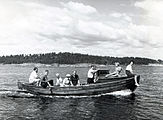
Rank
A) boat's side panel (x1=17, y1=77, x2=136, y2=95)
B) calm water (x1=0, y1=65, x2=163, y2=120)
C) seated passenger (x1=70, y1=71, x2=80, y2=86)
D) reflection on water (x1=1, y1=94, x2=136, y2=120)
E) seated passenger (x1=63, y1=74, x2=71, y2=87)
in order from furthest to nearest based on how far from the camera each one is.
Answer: seated passenger (x1=70, y1=71, x2=80, y2=86), seated passenger (x1=63, y1=74, x2=71, y2=87), boat's side panel (x1=17, y1=77, x2=136, y2=95), reflection on water (x1=1, y1=94, x2=136, y2=120), calm water (x1=0, y1=65, x2=163, y2=120)

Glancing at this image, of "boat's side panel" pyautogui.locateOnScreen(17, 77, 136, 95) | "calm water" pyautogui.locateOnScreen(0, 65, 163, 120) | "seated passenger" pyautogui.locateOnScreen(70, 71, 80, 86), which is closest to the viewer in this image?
"calm water" pyautogui.locateOnScreen(0, 65, 163, 120)

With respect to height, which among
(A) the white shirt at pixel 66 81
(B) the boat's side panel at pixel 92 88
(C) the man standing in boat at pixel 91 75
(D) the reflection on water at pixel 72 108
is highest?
(C) the man standing in boat at pixel 91 75

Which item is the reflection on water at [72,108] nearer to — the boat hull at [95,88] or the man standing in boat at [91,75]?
the boat hull at [95,88]

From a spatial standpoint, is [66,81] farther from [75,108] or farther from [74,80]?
[75,108]

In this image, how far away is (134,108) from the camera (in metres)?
20.5

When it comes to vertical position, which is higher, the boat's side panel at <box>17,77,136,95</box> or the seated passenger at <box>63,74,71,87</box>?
the seated passenger at <box>63,74,71,87</box>

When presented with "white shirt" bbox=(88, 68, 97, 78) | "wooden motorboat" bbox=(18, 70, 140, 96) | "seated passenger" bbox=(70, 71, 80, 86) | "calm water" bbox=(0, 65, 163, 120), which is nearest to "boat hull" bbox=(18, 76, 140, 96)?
"wooden motorboat" bbox=(18, 70, 140, 96)

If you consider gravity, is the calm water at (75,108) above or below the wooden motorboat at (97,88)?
below

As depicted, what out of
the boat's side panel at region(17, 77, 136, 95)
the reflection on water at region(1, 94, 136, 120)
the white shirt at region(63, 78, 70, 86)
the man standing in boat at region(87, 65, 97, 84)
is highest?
the man standing in boat at region(87, 65, 97, 84)

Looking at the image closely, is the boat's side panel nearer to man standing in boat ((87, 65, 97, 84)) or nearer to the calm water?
the calm water

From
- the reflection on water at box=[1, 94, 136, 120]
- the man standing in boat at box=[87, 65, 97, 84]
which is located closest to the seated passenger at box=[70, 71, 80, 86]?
the man standing in boat at box=[87, 65, 97, 84]

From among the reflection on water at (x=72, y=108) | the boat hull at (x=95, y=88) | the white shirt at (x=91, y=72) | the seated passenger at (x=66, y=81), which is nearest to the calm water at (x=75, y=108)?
the reflection on water at (x=72, y=108)

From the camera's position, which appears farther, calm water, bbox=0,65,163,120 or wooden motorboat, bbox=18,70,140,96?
wooden motorboat, bbox=18,70,140,96

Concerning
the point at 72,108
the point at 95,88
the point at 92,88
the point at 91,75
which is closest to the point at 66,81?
the point at 91,75
